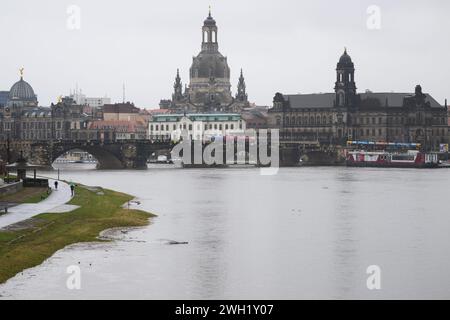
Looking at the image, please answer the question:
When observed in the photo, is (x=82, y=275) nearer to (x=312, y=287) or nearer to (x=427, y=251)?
(x=312, y=287)

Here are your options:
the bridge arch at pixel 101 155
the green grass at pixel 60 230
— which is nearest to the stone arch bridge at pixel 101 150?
the bridge arch at pixel 101 155

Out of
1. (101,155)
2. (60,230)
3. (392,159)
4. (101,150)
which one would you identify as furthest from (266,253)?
(392,159)

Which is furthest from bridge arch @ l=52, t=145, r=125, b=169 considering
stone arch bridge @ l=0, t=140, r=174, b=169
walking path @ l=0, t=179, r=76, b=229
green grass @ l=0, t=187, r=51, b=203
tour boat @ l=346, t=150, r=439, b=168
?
walking path @ l=0, t=179, r=76, b=229

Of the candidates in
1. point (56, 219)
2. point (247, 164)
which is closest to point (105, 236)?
point (56, 219)

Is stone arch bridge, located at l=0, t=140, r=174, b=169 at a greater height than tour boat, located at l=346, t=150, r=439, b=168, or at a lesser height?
greater

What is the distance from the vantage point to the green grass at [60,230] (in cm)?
5194

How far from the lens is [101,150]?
561 feet

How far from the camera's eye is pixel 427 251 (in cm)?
5844

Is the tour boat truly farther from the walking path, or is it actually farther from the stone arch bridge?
the walking path

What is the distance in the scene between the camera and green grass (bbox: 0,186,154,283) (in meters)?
51.9

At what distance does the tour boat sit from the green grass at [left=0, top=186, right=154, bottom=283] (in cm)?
10530

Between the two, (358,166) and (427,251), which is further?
(358,166)

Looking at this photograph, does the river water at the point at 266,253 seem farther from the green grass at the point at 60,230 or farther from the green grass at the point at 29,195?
the green grass at the point at 29,195
